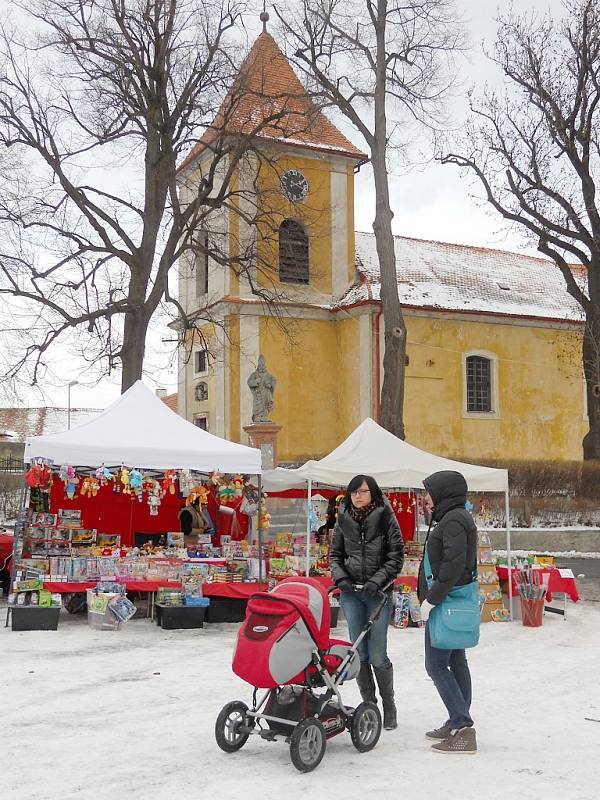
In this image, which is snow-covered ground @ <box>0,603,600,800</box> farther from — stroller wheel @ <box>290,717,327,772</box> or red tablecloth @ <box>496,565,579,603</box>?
red tablecloth @ <box>496,565,579,603</box>

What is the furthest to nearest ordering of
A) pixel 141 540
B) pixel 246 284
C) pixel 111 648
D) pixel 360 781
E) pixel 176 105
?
pixel 246 284 → pixel 176 105 → pixel 141 540 → pixel 111 648 → pixel 360 781

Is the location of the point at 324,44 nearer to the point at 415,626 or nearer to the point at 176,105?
the point at 176,105

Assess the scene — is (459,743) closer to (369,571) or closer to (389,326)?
(369,571)

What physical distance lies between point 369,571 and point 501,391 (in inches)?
1077

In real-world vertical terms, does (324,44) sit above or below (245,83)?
above

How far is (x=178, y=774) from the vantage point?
5250mm

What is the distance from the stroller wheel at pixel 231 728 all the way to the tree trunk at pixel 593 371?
21960mm

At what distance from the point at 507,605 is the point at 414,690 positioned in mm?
5481

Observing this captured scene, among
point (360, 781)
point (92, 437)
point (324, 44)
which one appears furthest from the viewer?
point (324, 44)

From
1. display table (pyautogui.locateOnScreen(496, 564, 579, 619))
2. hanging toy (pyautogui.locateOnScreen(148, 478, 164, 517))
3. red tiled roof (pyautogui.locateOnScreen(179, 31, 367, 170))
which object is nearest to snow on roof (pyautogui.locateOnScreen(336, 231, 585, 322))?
red tiled roof (pyautogui.locateOnScreen(179, 31, 367, 170))

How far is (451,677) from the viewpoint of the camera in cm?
577

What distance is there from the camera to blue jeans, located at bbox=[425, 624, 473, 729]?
18.8 ft

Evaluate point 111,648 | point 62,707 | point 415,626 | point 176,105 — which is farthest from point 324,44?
point 62,707

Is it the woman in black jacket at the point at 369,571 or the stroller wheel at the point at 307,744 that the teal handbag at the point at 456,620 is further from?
the stroller wheel at the point at 307,744
